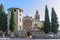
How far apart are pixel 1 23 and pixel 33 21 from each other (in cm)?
2135

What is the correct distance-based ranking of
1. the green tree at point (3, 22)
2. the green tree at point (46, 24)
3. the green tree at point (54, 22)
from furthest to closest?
the green tree at point (3, 22)
the green tree at point (54, 22)
the green tree at point (46, 24)

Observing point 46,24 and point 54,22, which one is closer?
point 46,24

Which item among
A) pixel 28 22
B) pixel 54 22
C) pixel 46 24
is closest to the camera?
pixel 46 24

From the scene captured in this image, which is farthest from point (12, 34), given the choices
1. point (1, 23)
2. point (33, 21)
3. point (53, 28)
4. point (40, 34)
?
point (33, 21)

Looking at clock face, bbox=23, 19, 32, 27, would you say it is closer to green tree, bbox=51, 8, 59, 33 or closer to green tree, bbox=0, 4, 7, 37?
green tree, bbox=0, 4, 7, 37

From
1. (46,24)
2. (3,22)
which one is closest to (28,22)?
(46,24)

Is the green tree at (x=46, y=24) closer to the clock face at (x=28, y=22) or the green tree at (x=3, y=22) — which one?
the green tree at (x=3, y=22)

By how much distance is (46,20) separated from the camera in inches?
1539

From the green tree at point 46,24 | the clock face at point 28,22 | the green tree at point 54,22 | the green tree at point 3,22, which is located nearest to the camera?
the green tree at point 46,24

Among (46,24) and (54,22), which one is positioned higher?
(54,22)

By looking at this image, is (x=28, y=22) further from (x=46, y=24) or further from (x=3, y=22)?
(x=3, y=22)

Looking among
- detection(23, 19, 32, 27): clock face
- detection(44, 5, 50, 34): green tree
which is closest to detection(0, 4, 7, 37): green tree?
detection(44, 5, 50, 34): green tree

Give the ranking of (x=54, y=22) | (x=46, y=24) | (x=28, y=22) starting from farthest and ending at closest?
(x=28, y=22)
(x=54, y=22)
(x=46, y=24)

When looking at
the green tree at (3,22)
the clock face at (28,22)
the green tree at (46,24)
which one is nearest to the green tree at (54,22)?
the green tree at (46,24)
